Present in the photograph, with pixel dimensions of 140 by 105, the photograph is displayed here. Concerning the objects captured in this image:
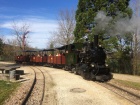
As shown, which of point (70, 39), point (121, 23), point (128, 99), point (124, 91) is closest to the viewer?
point (128, 99)

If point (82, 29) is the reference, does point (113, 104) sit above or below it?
below

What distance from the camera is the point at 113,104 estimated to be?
31.4 feet

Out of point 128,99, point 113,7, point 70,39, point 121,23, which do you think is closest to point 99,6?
point 113,7

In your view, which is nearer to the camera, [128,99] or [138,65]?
[128,99]

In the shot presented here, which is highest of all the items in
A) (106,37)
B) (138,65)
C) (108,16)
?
(108,16)

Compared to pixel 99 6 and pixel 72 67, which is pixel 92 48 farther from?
pixel 99 6

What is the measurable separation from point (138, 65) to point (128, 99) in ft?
43.8

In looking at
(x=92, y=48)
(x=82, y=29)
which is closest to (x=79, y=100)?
(x=92, y=48)

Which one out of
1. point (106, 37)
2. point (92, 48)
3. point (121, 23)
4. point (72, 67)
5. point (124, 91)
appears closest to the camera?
point (124, 91)

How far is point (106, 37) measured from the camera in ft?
78.8

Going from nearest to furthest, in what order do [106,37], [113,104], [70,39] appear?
1. [113,104]
2. [106,37]
3. [70,39]

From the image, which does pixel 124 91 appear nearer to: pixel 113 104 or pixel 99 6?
pixel 113 104

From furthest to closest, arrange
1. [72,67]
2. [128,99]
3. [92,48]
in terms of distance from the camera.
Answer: [72,67], [92,48], [128,99]

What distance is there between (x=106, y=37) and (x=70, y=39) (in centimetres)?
2581
